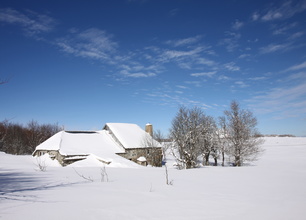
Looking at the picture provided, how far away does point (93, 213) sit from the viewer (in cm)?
396

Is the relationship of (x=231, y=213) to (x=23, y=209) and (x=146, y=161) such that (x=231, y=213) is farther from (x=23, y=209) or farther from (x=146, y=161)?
(x=146, y=161)

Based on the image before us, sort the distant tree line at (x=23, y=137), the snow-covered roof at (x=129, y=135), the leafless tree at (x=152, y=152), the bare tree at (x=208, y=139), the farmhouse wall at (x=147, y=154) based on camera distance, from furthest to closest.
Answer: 1. the distant tree line at (x=23, y=137)
2. the leafless tree at (x=152, y=152)
3. the snow-covered roof at (x=129, y=135)
4. the farmhouse wall at (x=147, y=154)
5. the bare tree at (x=208, y=139)

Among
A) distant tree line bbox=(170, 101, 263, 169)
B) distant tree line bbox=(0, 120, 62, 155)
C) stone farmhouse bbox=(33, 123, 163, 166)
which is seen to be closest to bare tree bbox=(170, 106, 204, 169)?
distant tree line bbox=(170, 101, 263, 169)

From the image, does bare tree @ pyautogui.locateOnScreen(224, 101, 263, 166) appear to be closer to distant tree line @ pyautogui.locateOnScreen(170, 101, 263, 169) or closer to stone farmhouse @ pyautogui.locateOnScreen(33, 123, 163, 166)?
distant tree line @ pyautogui.locateOnScreen(170, 101, 263, 169)

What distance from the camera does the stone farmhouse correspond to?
1074 inches

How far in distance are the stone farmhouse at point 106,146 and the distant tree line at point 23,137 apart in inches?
767

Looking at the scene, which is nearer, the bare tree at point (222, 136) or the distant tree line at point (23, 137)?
the bare tree at point (222, 136)

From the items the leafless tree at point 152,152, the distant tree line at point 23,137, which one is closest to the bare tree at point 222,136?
the leafless tree at point 152,152

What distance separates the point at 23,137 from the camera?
61094 millimetres

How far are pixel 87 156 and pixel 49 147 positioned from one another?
6474 millimetres

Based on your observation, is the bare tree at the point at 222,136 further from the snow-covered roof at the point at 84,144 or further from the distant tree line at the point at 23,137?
the distant tree line at the point at 23,137

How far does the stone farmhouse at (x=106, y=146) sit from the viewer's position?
27.3m

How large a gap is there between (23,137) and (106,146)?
147 ft

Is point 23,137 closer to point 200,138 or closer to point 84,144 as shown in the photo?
point 84,144
